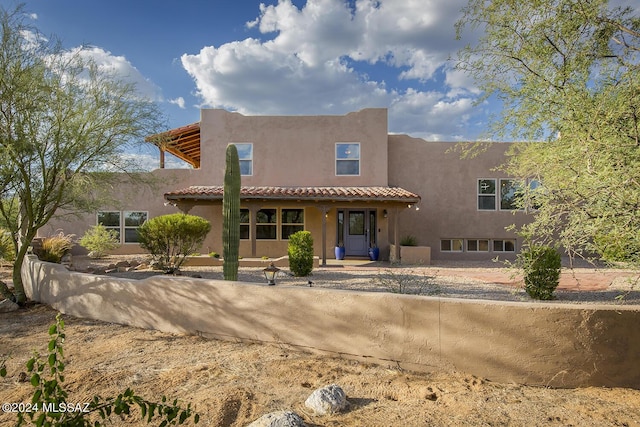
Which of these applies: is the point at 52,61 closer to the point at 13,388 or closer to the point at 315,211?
the point at 13,388

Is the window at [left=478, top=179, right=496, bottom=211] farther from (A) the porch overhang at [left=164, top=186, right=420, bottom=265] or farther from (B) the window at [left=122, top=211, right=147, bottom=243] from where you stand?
(B) the window at [left=122, top=211, right=147, bottom=243]

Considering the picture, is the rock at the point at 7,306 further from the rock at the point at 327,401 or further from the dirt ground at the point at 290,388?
the rock at the point at 327,401

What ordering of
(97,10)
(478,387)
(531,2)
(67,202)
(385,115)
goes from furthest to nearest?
(385,115) < (97,10) < (67,202) < (531,2) < (478,387)

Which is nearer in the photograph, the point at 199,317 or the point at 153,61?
the point at 199,317

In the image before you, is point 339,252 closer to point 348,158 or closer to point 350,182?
point 350,182

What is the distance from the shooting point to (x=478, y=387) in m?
4.11

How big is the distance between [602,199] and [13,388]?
708 cm

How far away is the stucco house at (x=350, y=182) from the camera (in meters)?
17.1

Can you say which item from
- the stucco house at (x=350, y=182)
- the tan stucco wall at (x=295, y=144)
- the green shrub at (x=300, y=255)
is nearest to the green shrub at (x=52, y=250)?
the stucco house at (x=350, y=182)

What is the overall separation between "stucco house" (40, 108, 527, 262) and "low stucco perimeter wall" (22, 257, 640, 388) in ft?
36.2

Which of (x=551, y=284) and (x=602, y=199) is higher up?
(x=602, y=199)

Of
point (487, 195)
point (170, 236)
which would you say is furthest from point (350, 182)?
point (170, 236)

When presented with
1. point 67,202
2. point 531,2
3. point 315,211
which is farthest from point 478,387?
point 315,211

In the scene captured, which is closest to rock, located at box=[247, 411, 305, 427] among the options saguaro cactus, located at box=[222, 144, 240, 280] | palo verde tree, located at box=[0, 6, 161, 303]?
saguaro cactus, located at box=[222, 144, 240, 280]
